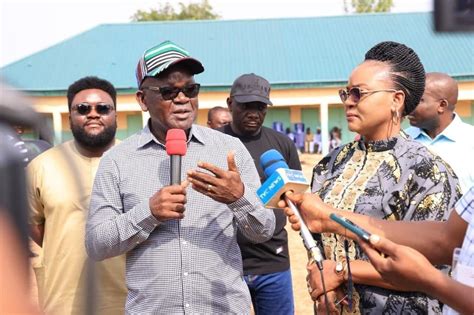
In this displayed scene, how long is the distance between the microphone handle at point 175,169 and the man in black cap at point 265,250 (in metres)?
2.06

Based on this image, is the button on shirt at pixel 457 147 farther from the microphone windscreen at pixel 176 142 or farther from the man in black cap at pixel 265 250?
the microphone windscreen at pixel 176 142

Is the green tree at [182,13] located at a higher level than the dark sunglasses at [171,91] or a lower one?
higher

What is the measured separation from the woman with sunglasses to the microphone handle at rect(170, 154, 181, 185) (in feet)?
2.59

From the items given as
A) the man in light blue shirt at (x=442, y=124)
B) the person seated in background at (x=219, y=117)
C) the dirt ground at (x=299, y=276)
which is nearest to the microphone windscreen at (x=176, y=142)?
the man in light blue shirt at (x=442, y=124)

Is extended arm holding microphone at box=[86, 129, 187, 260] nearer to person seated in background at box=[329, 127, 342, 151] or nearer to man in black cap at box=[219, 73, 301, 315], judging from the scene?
man in black cap at box=[219, 73, 301, 315]

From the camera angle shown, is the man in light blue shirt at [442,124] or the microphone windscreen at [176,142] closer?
the microphone windscreen at [176,142]

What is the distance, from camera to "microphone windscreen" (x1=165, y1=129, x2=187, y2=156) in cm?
376

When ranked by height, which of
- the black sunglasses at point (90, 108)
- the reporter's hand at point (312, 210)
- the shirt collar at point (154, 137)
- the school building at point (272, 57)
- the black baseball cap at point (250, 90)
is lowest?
the reporter's hand at point (312, 210)

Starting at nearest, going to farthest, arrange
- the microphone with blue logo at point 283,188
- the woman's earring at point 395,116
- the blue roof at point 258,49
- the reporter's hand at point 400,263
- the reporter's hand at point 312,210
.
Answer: the reporter's hand at point 400,263 < the microphone with blue logo at point 283,188 < the reporter's hand at point 312,210 < the woman's earring at point 395,116 < the blue roof at point 258,49

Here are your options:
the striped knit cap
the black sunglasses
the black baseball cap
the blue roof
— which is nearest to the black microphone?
the striped knit cap

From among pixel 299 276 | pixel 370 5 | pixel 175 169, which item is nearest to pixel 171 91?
pixel 175 169

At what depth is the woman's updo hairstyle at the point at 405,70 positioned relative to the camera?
405cm

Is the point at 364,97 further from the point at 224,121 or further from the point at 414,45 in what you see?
the point at 414,45

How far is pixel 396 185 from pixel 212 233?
0.93 metres
